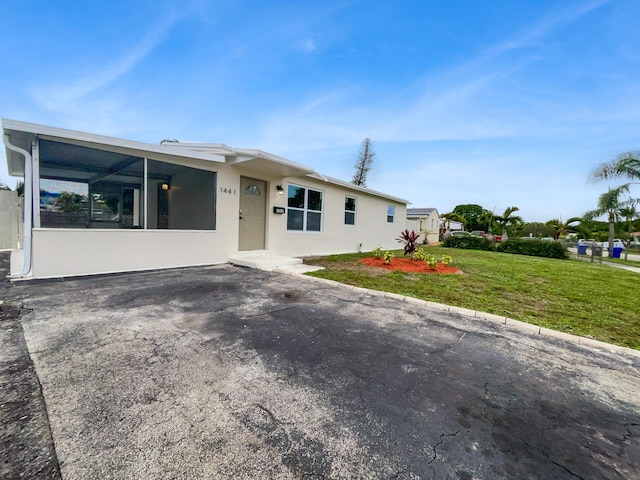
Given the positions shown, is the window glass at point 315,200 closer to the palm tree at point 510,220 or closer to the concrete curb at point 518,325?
the concrete curb at point 518,325

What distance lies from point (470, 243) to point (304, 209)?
12760 millimetres

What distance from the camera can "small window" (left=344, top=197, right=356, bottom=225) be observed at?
12.0m

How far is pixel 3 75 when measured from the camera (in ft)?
31.1

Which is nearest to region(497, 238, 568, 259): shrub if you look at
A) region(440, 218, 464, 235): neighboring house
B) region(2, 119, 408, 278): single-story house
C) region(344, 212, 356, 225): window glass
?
region(344, 212, 356, 225): window glass

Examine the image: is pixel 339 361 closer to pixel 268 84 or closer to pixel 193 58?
pixel 193 58

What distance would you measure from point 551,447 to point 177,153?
24.6 ft

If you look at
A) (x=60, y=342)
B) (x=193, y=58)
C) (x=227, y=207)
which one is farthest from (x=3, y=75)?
(x=60, y=342)

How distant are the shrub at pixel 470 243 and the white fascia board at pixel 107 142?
1611cm

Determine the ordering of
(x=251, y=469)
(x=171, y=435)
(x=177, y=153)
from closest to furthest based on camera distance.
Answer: (x=251, y=469) < (x=171, y=435) < (x=177, y=153)

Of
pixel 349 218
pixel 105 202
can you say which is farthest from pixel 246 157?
pixel 349 218

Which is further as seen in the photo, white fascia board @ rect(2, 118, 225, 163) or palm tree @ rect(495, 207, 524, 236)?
palm tree @ rect(495, 207, 524, 236)

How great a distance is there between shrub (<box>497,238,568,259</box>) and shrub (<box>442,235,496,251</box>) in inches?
32.8

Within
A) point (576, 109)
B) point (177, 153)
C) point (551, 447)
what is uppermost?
point (576, 109)

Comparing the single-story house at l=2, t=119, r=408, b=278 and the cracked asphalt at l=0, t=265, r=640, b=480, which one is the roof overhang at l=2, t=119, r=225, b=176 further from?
the cracked asphalt at l=0, t=265, r=640, b=480
